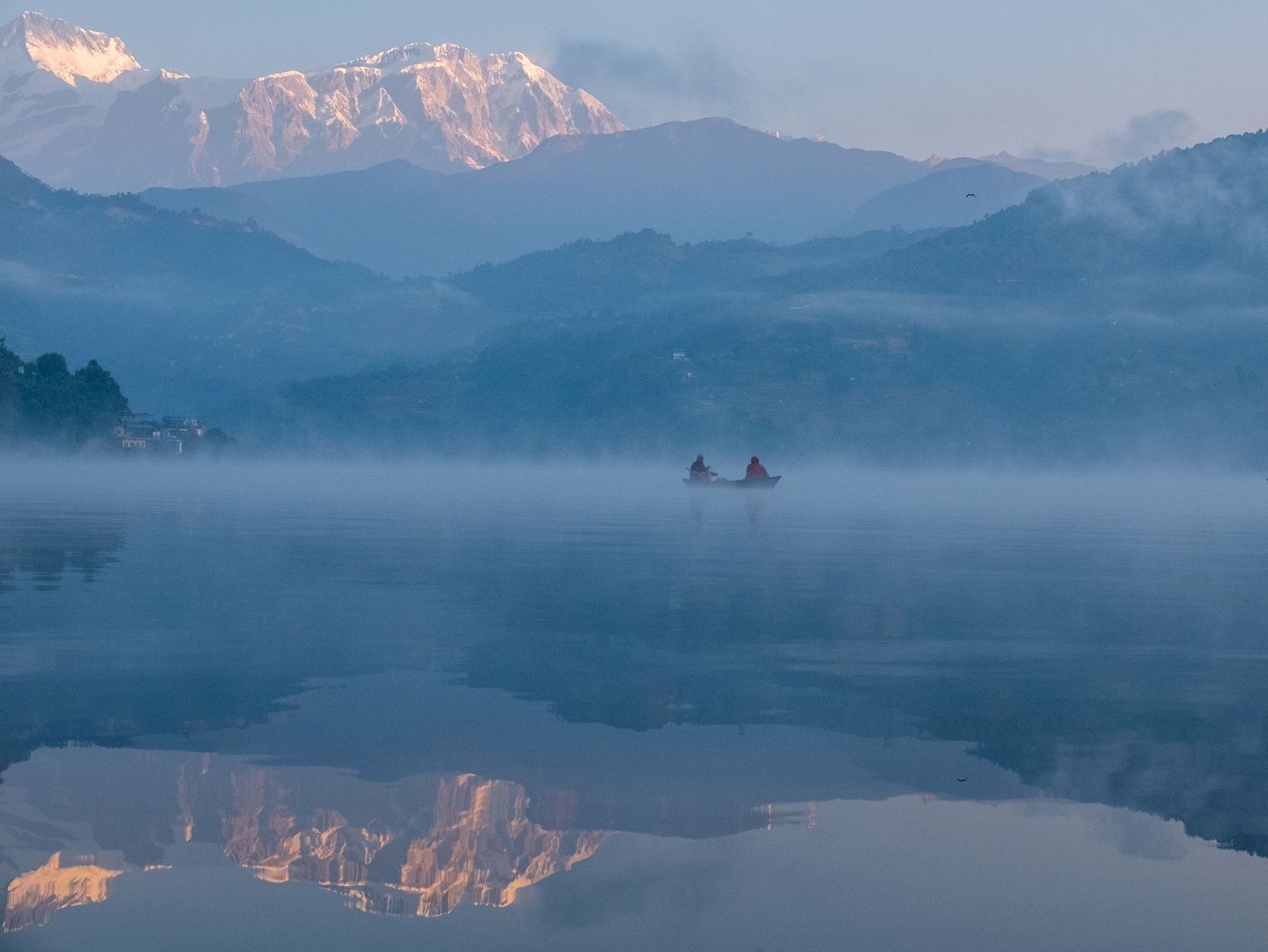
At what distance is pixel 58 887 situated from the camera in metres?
11.3

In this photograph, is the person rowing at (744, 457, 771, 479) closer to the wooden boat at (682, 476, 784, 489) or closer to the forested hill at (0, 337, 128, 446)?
the wooden boat at (682, 476, 784, 489)

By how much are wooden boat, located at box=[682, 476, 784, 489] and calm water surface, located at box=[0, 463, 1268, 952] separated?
Result: 6549 cm

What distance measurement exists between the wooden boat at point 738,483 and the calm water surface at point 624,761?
215 ft

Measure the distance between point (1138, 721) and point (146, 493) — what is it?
76.5 metres

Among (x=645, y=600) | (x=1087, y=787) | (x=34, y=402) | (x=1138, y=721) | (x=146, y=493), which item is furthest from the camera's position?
(x=34, y=402)

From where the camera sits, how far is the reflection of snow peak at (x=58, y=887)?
10750 millimetres

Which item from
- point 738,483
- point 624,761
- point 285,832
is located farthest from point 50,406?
point 285,832

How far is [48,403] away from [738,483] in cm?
11689

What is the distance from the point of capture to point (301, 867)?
11.8 meters

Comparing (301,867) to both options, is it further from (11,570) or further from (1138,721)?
(11,570)

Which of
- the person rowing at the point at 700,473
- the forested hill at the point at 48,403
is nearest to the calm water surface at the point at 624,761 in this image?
the person rowing at the point at 700,473

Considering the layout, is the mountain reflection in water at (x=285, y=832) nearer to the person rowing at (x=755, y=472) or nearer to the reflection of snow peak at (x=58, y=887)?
the reflection of snow peak at (x=58, y=887)

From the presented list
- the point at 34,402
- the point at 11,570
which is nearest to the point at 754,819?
the point at 11,570

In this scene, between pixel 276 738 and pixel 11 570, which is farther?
pixel 11 570
